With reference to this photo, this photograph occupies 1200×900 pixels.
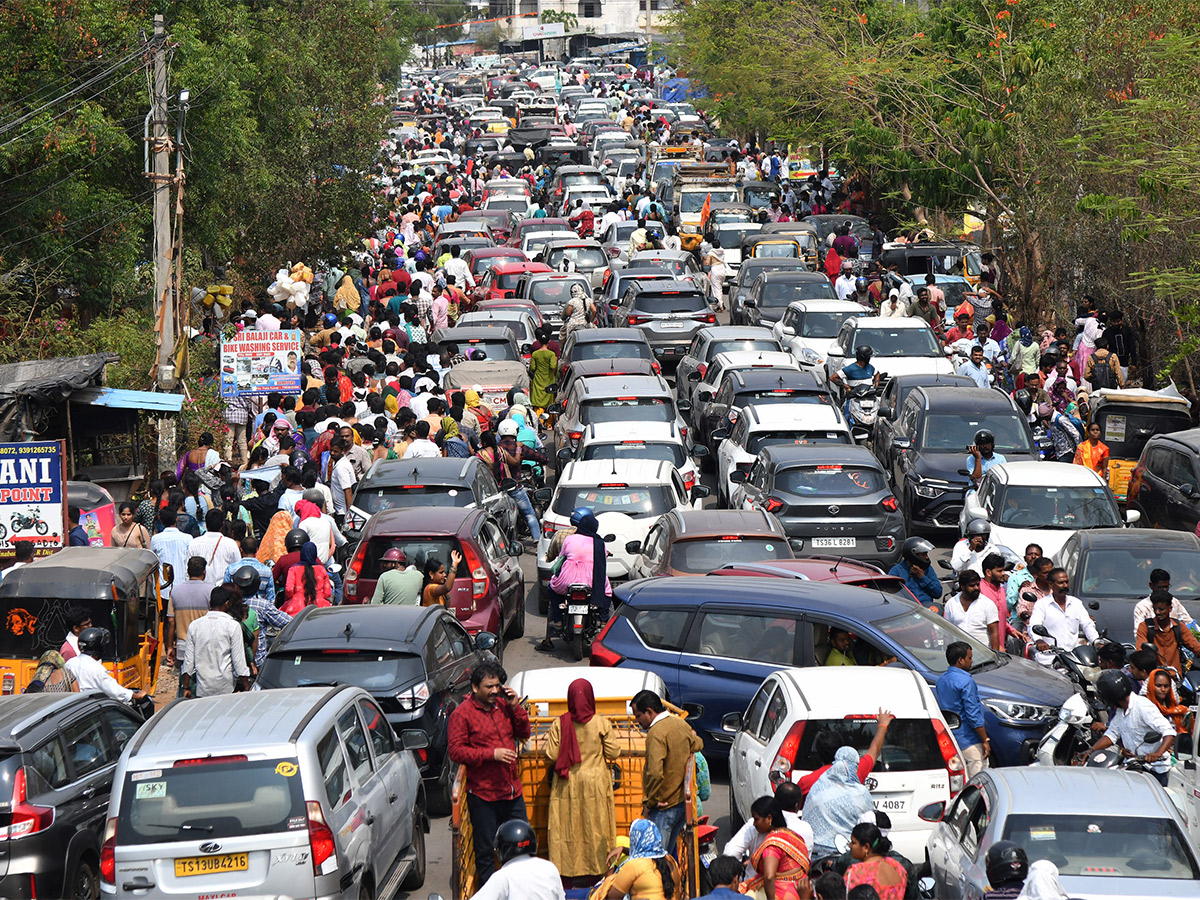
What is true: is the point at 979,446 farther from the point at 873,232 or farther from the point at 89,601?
the point at 873,232

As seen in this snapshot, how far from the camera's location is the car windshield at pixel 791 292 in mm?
30688

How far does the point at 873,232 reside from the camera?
138ft

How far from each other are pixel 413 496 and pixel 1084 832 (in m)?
8.95

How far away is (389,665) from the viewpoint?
1121 centimetres

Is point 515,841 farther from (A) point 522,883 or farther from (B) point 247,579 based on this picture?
(B) point 247,579

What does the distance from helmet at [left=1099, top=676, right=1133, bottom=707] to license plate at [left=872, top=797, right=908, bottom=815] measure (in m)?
1.74

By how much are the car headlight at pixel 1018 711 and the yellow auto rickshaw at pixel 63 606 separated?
287 inches

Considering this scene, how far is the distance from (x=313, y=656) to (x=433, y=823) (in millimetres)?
1603

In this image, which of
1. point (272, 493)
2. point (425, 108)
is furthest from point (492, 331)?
point (425, 108)

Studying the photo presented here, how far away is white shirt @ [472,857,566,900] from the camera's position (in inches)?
→ 296

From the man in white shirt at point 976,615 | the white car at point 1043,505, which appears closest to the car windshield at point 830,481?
the white car at point 1043,505

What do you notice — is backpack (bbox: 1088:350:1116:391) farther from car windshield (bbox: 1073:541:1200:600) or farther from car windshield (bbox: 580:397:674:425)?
car windshield (bbox: 1073:541:1200:600)

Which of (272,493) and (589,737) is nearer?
(589,737)

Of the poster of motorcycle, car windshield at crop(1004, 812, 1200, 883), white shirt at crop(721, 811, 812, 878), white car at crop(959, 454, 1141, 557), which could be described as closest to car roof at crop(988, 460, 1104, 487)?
white car at crop(959, 454, 1141, 557)
